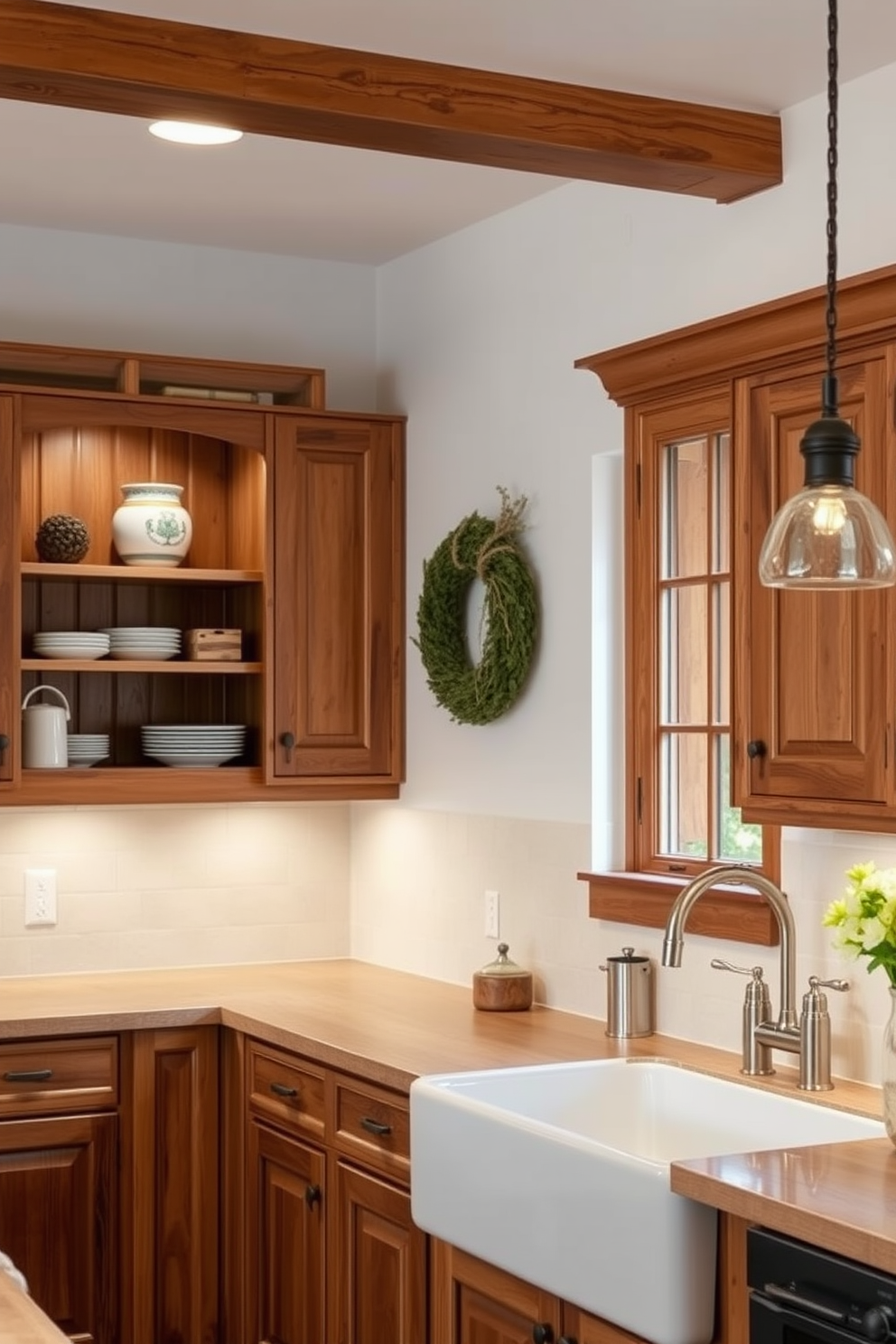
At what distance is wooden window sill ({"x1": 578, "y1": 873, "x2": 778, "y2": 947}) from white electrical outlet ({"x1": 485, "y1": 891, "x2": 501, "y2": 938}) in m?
0.41

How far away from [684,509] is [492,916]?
120cm

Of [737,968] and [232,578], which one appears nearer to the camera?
[737,968]

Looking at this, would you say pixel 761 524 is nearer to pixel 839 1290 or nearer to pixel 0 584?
pixel 839 1290

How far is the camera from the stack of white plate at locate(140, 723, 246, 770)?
4641 millimetres

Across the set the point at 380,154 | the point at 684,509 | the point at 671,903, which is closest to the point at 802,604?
the point at 684,509

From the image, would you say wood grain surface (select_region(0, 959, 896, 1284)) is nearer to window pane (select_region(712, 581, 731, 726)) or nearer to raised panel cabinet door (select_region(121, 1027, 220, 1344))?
raised panel cabinet door (select_region(121, 1027, 220, 1344))

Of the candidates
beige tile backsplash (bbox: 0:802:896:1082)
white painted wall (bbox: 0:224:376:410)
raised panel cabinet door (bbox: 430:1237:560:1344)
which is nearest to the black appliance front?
raised panel cabinet door (bbox: 430:1237:560:1344)

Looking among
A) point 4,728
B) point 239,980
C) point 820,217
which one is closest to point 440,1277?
point 239,980

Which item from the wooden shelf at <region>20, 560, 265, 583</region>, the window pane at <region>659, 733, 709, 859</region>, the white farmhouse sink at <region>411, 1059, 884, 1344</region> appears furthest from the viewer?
the wooden shelf at <region>20, 560, 265, 583</region>

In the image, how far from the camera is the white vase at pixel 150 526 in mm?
4621

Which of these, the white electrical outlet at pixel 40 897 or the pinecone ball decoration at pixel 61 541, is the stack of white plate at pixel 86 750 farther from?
the pinecone ball decoration at pixel 61 541

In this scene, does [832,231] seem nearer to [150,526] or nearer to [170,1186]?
[150,526]

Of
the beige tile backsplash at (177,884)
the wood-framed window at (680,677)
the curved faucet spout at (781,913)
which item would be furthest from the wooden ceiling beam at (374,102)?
the beige tile backsplash at (177,884)

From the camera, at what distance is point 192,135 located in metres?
3.84
